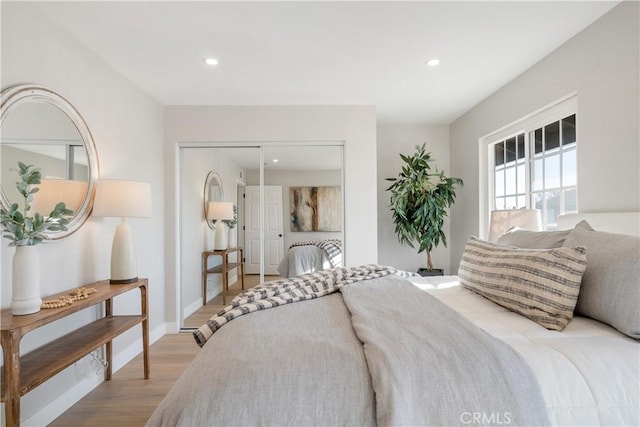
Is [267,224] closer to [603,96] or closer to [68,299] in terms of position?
[68,299]

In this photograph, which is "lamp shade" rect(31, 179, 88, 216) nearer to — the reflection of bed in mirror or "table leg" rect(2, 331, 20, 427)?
"table leg" rect(2, 331, 20, 427)

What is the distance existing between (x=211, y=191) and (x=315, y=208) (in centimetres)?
121

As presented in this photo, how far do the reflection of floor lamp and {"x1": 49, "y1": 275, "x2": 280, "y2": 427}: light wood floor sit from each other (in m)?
1.07

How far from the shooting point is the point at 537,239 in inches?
68.9

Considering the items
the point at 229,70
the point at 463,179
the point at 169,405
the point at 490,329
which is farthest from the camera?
the point at 463,179

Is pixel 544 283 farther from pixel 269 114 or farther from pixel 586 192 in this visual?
pixel 269 114

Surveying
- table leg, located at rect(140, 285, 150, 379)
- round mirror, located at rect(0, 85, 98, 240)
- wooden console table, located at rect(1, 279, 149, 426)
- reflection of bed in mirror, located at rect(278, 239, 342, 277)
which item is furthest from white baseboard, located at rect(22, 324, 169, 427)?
reflection of bed in mirror, located at rect(278, 239, 342, 277)

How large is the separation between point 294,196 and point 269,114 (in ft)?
3.12

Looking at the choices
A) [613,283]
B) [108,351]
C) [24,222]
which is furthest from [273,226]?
[613,283]

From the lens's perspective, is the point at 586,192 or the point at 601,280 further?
the point at 586,192

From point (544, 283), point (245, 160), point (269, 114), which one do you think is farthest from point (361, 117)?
point (544, 283)

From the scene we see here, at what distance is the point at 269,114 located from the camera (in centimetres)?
349

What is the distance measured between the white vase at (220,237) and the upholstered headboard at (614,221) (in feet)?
10.4

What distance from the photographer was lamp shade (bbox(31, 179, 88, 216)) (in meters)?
1.85
